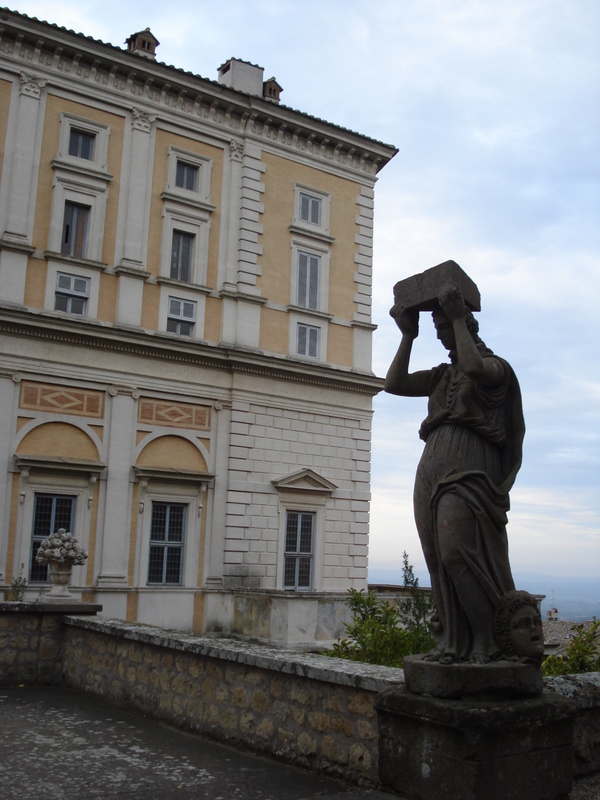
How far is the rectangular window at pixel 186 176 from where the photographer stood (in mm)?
21859

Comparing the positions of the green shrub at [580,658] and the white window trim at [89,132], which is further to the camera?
the white window trim at [89,132]

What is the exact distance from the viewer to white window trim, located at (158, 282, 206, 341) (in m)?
20.6

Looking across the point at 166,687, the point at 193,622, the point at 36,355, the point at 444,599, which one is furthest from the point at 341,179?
→ the point at 444,599

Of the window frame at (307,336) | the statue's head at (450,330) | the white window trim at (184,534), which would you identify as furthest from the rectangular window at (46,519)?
the statue's head at (450,330)

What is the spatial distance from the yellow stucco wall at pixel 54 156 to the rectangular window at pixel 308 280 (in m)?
5.63

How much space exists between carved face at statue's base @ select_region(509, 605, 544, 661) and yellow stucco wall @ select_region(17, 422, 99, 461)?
15.7 m

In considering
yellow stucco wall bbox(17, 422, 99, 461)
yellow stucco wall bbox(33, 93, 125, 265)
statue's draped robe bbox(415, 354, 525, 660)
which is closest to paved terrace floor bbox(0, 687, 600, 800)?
statue's draped robe bbox(415, 354, 525, 660)

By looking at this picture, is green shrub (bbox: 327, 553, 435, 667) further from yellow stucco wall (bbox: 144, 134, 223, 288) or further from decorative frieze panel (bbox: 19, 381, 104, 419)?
yellow stucco wall (bbox: 144, 134, 223, 288)

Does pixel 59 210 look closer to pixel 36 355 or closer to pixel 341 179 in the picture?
pixel 36 355

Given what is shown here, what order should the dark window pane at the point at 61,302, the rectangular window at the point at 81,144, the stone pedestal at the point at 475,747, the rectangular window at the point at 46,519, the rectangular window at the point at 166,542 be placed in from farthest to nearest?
the rectangular window at the point at 81,144 < the rectangular window at the point at 166,542 < the dark window pane at the point at 61,302 < the rectangular window at the point at 46,519 < the stone pedestal at the point at 475,747

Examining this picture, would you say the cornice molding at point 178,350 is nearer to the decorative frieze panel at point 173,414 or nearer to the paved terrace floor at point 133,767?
the decorative frieze panel at point 173,414

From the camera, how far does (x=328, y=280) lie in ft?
78.2

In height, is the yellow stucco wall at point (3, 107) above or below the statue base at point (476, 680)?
above

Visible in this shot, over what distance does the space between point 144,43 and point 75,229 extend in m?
6.26
